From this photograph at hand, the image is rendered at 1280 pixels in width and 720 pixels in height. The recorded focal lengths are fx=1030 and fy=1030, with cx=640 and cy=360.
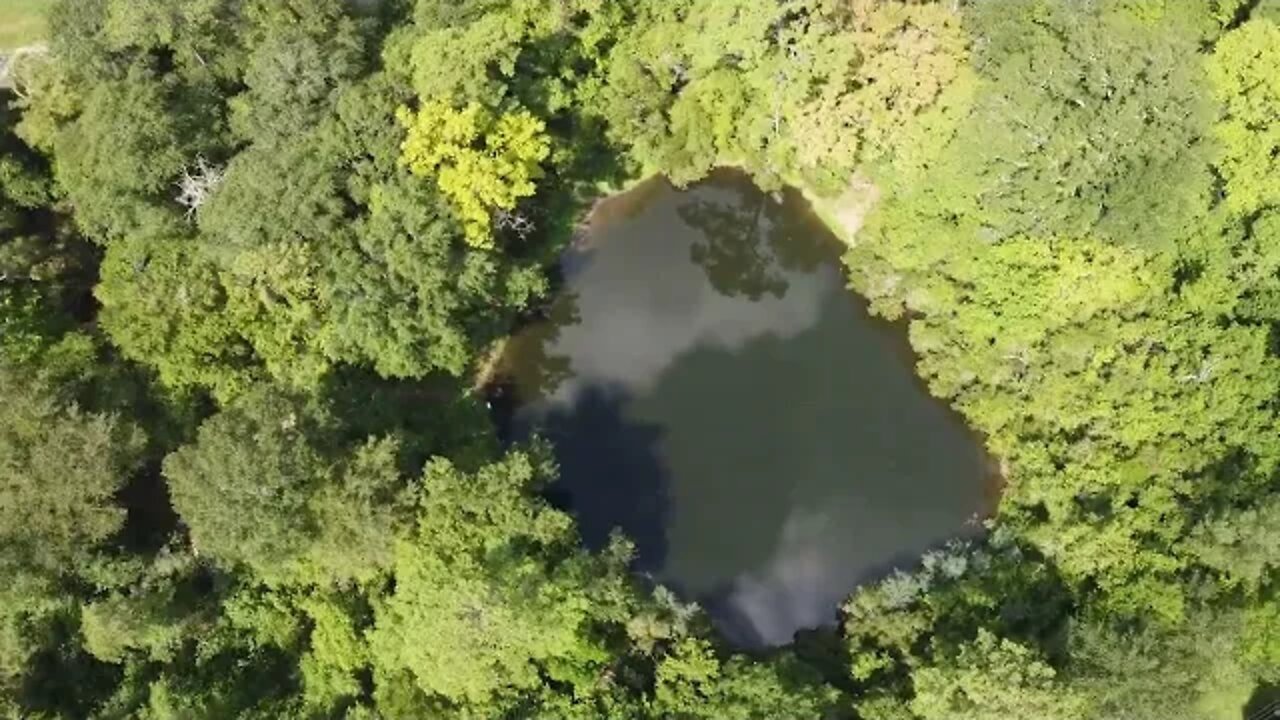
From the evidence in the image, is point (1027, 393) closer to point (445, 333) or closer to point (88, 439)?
point (445, 333)

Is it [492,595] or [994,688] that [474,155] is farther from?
[994,688]

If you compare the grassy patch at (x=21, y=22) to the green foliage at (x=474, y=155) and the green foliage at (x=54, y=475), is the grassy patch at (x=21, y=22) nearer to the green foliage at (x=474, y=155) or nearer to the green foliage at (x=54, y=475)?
the green foliage at (x=54, y=475)

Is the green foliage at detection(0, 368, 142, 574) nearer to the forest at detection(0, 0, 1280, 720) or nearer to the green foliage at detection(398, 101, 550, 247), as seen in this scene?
the forest at detection(0, 0, 1280, 720)

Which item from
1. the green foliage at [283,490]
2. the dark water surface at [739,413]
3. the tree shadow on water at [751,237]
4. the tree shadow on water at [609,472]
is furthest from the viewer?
the tree shadow on water at [751,237]

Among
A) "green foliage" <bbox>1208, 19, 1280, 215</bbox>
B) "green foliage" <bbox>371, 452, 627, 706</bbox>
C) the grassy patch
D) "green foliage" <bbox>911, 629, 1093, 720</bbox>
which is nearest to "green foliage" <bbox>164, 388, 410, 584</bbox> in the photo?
"green foliage" <bbox>371, 452, 627, 706</bbox>

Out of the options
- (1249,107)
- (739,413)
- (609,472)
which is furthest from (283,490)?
(1249,107)

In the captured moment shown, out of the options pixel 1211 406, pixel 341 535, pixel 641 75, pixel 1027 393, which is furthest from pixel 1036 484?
pixel 341 535

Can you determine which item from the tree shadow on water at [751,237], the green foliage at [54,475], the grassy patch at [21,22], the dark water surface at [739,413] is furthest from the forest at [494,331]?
the grassy patch at [21,22]
